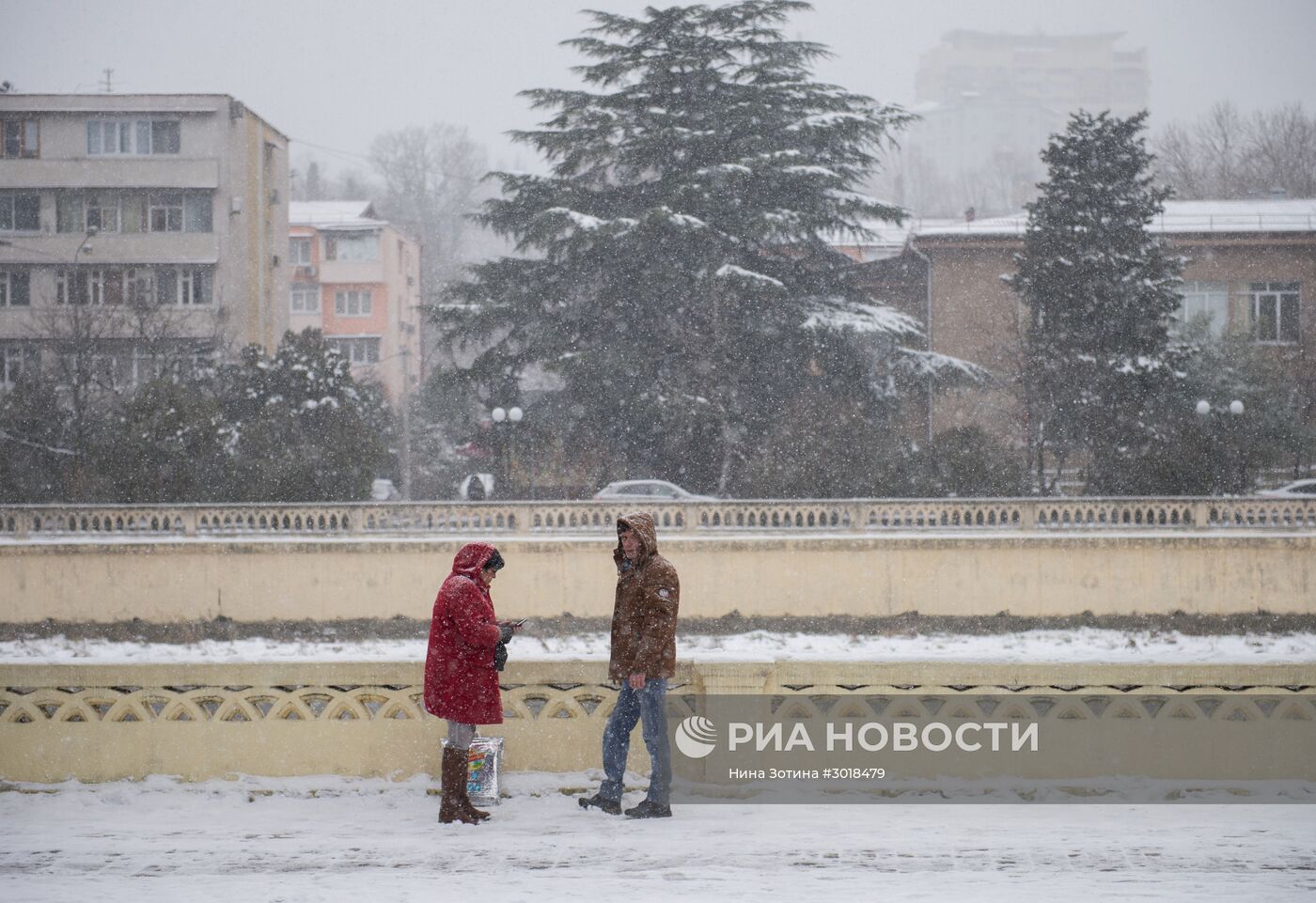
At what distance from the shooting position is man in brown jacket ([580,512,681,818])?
7027mm

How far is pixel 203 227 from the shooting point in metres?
40.0

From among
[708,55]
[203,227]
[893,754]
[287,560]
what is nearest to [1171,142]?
[708,55]

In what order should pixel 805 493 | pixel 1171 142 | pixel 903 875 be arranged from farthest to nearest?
pixel 1171 142 < pixel 805 493 < pixel 903 875

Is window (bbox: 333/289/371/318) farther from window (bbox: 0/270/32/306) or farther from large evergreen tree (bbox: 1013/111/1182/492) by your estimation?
large evergreen tree (bbox: 1013/111/1182/492)

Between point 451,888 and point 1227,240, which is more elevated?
point 1227,240

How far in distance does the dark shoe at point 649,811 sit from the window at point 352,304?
52.0 m

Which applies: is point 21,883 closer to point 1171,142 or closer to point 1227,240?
point 1227,240

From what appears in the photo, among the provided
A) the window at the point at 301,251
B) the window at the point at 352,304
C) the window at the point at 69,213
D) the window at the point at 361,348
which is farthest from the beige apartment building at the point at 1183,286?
the window at the point at 301,251

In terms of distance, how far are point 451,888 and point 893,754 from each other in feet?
9.16

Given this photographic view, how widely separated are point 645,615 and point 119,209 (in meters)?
37.5

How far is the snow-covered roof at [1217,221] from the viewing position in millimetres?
37156

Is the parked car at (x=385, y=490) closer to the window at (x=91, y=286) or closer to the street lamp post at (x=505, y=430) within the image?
the street lamp post at (x=505, y=430)

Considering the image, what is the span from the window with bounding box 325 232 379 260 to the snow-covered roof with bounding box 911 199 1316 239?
83.2 feet

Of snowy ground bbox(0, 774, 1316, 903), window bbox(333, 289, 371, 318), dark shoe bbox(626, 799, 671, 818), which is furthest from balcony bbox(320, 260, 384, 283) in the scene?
dark shoe bbox(626, 799, 671, 818)
